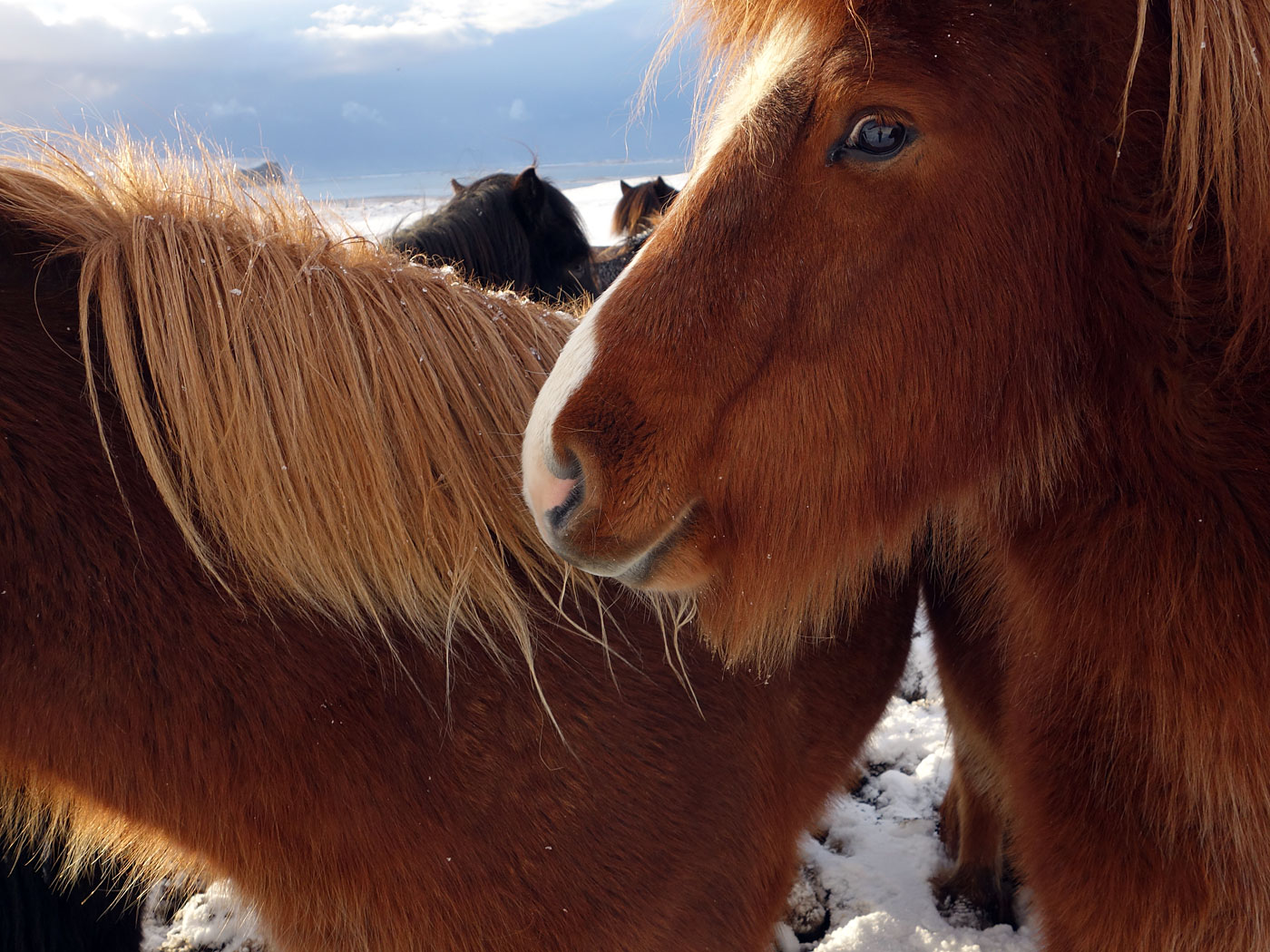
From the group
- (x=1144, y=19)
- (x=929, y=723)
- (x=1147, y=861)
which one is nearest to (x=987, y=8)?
(x=1144, y=19)

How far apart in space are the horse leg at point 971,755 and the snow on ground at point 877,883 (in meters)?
0.08

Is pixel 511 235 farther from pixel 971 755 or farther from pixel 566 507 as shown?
pixel 566 507

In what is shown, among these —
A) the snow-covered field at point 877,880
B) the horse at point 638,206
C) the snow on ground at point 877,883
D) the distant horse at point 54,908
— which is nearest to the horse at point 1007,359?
the snow-covered field at point 877,880

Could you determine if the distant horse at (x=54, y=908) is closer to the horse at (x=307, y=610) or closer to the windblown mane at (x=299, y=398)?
the horse at (x=307, y=610)

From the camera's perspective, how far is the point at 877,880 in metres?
3.13

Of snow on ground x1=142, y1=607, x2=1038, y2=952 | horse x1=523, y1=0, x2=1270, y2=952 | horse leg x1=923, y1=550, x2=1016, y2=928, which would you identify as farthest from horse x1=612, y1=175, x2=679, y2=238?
horse x1=523, y1=0, x2=1270, y2=952

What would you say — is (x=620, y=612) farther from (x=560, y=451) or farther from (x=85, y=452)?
(x=85, y=452)

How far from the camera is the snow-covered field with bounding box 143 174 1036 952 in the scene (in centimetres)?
283

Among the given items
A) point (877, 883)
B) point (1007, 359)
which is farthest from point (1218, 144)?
point (877, 883)

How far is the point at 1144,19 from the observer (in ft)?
3.65

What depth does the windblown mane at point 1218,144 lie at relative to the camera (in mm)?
1065

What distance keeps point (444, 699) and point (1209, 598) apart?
1180 millimetres

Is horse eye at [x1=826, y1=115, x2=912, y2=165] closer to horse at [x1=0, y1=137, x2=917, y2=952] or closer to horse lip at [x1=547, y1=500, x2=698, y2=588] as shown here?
horse lip at [x1=547, y1=500, x2=698, y2=588]

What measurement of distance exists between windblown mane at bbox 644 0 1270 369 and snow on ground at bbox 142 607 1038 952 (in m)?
1.76
